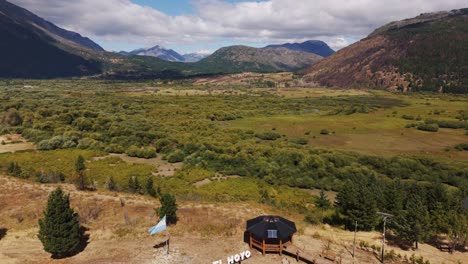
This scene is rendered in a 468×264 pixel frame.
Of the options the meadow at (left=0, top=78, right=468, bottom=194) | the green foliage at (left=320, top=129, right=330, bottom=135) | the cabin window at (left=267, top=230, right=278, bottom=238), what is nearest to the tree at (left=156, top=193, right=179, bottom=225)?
the cabin window at (left=267, top=230, right=278, bottom=238)

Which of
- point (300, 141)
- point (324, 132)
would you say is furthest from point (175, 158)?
point (324, 132)

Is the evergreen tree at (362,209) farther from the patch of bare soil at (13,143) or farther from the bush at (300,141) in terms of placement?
the patch of bare soil at (13,143)

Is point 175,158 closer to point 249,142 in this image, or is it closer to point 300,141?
point 249,142

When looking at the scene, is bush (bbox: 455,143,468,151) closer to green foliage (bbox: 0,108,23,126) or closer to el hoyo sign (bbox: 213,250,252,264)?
el hoyo sign (bbox: 213,250,252,264)

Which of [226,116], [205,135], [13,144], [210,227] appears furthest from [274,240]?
[226,116]

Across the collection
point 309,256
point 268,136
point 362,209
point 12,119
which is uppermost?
point 362,209

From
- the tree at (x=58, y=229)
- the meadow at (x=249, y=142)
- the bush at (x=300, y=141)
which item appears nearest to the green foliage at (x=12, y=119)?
the meadow at (x=249, y=142)
